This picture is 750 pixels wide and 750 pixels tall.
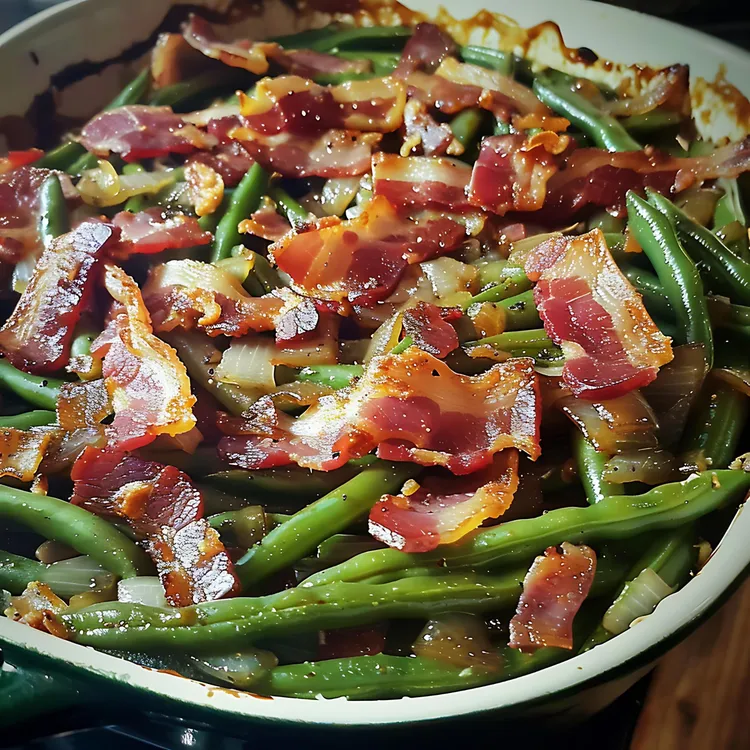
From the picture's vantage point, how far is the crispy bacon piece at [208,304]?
1883 millimetres

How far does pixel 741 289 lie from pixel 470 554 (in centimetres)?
104

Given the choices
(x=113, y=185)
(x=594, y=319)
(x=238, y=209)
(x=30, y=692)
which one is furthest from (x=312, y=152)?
(x=30, y=692)

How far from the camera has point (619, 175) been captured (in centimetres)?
219

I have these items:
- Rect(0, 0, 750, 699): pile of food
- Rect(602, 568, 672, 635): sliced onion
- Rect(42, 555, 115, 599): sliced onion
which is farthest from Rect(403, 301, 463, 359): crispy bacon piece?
Rect(42, 555, 115, 599): sliced onion

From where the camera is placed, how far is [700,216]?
218cm

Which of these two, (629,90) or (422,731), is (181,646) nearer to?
(422,731)

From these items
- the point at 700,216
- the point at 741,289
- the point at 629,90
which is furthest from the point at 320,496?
the point at 629,90

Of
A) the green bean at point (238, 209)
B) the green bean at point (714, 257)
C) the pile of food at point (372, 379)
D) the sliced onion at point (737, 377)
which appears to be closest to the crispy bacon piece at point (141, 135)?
the pile of food at point (372, 379)

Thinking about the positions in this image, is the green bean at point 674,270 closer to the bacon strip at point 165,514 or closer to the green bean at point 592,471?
the green bean at point 592,471

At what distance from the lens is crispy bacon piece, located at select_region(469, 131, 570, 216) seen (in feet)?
6.98

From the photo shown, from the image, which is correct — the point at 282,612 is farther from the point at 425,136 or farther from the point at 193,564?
the point at 425,136

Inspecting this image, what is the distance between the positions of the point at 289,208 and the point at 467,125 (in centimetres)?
67

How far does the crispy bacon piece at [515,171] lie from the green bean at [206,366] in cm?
86

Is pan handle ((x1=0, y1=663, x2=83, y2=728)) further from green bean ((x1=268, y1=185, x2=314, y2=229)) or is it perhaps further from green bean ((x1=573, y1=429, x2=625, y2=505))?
green bean ((x1=268, y1=185, x2=314, y2=229))
